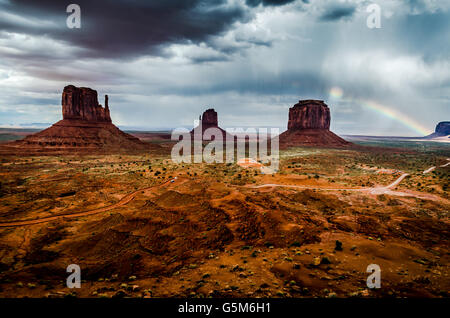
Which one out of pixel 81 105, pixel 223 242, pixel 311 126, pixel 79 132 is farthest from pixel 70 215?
pixel 311 126

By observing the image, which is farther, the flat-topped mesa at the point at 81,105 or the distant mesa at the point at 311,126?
the distant mesa at the point at 311,126

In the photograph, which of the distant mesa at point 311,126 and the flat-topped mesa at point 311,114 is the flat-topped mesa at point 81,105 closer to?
the distant mesa at point 311,126

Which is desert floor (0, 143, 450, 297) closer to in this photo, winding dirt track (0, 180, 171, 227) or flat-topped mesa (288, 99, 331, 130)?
winding dirt track (0, 180, 171, 227)

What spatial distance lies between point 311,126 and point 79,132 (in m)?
148

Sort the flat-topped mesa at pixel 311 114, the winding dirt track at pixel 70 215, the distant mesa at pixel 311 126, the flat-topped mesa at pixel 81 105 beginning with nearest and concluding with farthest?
the winding dirt track at pixel 70 215 < the flat-topped mesa at pixel 81 105 < the distant mesa at pixel 311 126 < the flat-topped mesa at pixel 311 114

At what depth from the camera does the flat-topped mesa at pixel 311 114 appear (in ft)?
511

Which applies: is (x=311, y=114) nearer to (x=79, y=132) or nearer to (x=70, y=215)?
(x=79, y=132)

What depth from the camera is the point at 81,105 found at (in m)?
108

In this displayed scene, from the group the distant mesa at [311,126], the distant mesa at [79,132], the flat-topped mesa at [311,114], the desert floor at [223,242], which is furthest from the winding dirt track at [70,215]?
the flat-topped mesa at [311,114]

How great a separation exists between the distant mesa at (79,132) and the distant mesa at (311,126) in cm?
10529

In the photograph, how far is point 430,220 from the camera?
940 inches

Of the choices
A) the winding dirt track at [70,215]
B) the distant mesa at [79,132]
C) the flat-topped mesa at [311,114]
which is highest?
the flat-topped mesa at [311,114]

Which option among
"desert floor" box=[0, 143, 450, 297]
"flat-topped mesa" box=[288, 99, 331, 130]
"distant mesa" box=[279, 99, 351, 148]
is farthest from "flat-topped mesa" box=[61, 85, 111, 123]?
"flat-topped mesa" box=[288, 99, 331, 130]
